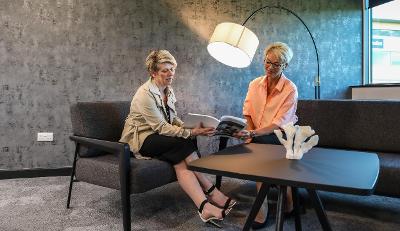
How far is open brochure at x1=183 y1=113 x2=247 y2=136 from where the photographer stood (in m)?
1.92

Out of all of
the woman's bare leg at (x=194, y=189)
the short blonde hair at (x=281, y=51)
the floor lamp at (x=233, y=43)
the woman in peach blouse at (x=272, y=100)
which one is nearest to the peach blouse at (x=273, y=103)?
the woman in peach blouse at (x=272, y=100)

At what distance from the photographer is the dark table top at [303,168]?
115 cm

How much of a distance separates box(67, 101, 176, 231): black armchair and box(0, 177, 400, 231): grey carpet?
8.5 inches

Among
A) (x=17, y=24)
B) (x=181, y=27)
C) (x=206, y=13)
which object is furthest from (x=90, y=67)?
(x=206, y=13)

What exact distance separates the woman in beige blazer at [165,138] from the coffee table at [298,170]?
1.46ft

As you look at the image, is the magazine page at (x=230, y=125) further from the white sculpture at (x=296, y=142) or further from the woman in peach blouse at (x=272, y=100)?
the white sculpture at (x=296, y=142)

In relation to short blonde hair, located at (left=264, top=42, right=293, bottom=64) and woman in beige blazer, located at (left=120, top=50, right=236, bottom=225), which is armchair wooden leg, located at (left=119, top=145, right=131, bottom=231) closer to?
woman in beige blazer, located at (left=120, top=50, right=236, bottom=225)

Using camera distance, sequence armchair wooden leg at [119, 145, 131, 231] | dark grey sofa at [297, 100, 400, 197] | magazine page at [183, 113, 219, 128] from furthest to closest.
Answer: dark grey sofa at [297, 100, 400, 197] < magazine page at [183, 113, 219, 128] < armchair wooden leg at [119, 145, 131, 231]

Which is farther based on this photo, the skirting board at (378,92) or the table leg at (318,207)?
the skirting board at (378,92)

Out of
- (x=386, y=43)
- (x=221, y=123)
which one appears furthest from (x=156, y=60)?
(x=386, y=43)

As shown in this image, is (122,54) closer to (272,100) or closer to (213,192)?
(272,100)

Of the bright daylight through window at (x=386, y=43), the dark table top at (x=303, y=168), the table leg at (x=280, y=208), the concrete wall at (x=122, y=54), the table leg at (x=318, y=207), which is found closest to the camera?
the dark table top at (x=303, y=168)

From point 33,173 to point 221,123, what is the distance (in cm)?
218

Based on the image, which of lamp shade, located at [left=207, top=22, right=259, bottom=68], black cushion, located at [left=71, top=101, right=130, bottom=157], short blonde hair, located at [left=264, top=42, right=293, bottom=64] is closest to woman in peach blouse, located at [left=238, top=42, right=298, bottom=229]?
short blonde hair, located at [left=264, top=42, right=293, bottom=64]
